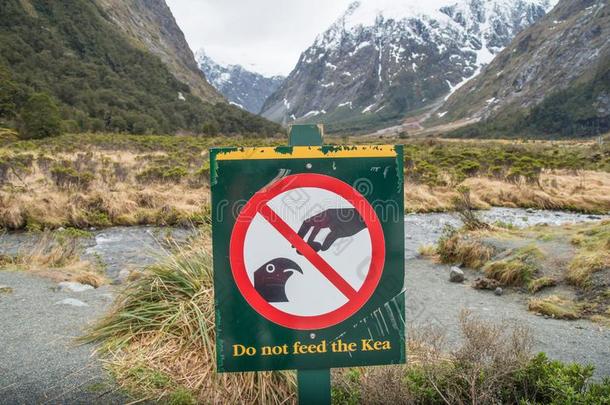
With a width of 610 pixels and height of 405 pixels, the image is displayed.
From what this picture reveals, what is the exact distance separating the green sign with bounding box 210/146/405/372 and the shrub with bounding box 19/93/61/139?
1463 inches

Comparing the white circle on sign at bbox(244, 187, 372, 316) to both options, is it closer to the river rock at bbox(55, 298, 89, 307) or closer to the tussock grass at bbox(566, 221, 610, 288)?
the river rock at bbox(55, 298, 89, 307)

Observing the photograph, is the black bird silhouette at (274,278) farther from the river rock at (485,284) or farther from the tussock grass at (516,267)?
the tussock grass at (516,267)

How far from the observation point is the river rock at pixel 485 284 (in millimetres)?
7352

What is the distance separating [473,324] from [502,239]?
22.1 feet

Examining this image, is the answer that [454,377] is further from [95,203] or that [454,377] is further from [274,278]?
[95,203]

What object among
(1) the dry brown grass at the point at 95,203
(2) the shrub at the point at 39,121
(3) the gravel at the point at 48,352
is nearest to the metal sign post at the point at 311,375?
(3) the gravel at the point at 48,352

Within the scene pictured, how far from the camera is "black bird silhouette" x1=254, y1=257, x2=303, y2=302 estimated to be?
2068mm

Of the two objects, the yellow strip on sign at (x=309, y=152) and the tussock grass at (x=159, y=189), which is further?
the tussock grass at (x=159, y=189)

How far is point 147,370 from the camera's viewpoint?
10.4 ft

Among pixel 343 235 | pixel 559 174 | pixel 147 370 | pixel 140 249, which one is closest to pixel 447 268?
pixel 140 249

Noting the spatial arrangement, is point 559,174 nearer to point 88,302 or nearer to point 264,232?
point 88,302

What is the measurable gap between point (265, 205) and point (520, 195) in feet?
56.7

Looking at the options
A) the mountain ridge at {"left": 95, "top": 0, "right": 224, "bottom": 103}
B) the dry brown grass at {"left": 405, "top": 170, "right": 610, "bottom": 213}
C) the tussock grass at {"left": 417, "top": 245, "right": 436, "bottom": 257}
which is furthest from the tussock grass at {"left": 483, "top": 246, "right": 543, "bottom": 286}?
the mountain ridge at {"left": 95, "top": 0, "right": 224, "bottom": 103}

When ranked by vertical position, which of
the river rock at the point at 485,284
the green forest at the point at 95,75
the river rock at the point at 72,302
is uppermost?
the green forest at the point at 95,75
